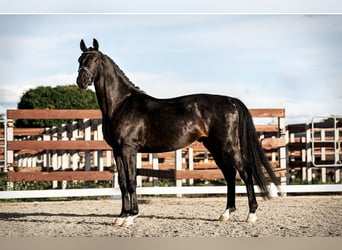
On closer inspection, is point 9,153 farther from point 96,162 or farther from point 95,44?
point 95,44

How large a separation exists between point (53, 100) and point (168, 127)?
4136 millimetres

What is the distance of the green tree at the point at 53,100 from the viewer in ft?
25.6

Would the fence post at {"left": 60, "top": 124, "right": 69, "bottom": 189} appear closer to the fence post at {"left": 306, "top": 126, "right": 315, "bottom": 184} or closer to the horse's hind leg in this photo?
the horse's hind leg

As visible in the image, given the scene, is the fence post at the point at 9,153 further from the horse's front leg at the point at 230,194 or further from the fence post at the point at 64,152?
the horse's front leg at the point at 230,194

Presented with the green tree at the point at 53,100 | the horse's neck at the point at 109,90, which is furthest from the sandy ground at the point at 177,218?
the green tree at the point at 53,100

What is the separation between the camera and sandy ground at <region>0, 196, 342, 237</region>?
14.3 ft

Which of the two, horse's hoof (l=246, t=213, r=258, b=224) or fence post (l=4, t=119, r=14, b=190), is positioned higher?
fence post (l=4, t=119, r=14, b=190)

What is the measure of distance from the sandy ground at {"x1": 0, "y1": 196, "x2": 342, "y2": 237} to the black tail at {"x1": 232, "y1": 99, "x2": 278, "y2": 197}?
1.54 feet

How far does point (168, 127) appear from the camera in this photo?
4.58 meters

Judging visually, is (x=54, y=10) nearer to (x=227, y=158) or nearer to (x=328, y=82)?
(x=227, y=158)

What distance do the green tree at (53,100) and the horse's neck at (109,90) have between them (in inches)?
125

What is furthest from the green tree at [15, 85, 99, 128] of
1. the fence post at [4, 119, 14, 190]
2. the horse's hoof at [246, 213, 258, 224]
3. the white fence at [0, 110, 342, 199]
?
the horse's hoof at [246, 213, 258, 224]

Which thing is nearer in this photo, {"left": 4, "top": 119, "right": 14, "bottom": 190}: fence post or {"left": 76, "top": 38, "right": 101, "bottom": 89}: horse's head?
{"left": 76, "top": 38, "right": 101, "bottom": 89}: horse's head

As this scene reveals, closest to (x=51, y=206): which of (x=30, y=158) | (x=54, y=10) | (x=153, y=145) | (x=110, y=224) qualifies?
(x=110, y=224)
